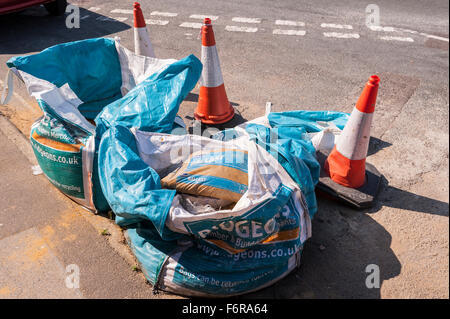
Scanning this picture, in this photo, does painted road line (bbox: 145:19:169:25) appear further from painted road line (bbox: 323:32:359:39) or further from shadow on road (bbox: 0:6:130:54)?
painted road line (bbox: 323:32:359:39)

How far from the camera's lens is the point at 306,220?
259 cm

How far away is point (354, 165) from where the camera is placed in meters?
3.13

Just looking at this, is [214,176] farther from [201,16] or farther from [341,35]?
[201,16]

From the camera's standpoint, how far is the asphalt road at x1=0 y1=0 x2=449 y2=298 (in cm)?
266

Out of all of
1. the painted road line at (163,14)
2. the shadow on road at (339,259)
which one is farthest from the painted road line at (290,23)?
the shadow on road at (339,259)

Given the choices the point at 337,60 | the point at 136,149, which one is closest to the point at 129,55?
the point at 136,149

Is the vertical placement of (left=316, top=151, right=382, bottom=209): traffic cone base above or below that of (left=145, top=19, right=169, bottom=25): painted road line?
below

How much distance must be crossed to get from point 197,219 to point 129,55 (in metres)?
2.23

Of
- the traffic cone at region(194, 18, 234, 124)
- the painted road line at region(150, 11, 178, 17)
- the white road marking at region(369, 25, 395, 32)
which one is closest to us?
the traffic cone at region(194, 18, 234, 124)

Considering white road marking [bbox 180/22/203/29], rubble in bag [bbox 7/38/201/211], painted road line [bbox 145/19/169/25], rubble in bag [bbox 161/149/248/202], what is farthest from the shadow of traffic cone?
painted road line [bbox 145/19/169/25]

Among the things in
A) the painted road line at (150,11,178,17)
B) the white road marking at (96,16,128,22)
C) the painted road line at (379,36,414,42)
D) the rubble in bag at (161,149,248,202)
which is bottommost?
the rubble in bag at (161,149,248,202)

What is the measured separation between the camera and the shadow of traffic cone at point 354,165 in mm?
3021

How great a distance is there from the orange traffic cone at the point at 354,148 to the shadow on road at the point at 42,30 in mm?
5159

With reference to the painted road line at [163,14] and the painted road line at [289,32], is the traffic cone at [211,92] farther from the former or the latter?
the painted road line at [163,14]
